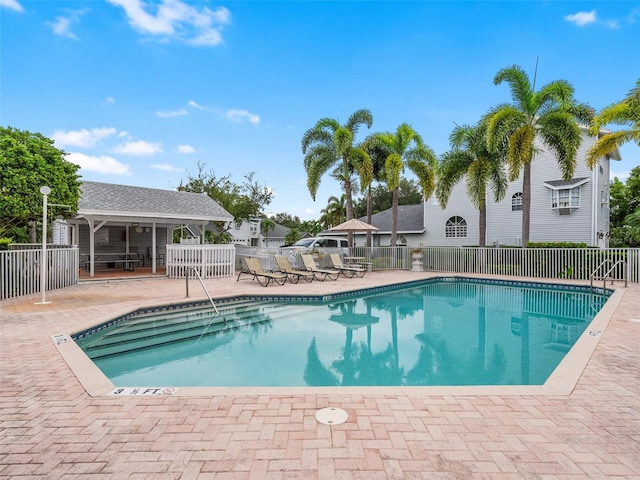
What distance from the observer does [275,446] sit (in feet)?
9.27

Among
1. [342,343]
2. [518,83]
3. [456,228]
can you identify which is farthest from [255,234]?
[342,343]

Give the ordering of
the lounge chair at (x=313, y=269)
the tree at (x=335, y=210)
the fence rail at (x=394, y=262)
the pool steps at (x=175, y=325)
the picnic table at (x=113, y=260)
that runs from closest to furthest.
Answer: the pool steps at (x=175, y=325)
the fence rail at (x=394, y=262)
the lounge chair at (x=313, y=269)
the picnic table at (x=113, y=260)
the tree at (x=335, y=210)

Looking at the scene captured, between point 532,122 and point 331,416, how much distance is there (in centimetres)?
1833

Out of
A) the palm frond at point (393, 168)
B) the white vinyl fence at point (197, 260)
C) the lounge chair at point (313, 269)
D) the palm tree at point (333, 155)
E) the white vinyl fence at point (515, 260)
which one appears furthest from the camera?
the palm tree at point (333, 155)

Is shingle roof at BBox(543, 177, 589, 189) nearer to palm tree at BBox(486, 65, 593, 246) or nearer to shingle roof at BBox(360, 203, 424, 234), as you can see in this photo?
palm tree at BBox(486, 65, 593, 246)

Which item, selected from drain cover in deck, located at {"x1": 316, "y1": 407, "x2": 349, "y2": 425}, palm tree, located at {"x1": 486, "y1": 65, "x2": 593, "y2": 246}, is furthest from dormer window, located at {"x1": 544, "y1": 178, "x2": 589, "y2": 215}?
drain cover in deck, located at {"x1": 316, "y1": 407, "x2": 349, "y2": 425}

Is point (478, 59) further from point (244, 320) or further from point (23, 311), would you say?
point (23, 311)

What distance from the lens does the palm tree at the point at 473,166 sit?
58.1 ft

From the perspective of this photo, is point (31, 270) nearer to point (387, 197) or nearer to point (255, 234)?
point (255, 234)

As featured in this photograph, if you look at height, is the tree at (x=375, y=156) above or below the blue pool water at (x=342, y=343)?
above

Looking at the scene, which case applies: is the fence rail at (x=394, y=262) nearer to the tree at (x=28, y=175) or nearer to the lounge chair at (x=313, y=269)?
the tree at (x=28, y=175)

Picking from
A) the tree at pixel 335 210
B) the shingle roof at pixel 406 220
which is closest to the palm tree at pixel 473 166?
the shingle roof at pixel 406 220

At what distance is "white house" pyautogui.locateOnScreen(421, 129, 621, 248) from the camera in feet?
66.1

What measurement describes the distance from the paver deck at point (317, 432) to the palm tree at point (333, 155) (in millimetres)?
16639
